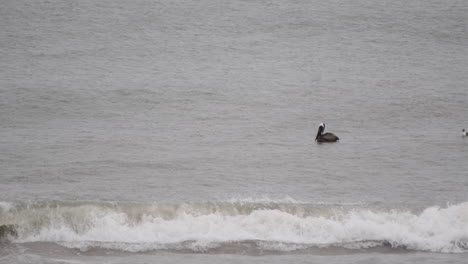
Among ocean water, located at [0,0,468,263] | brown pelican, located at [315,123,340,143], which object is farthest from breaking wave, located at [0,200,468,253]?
brown pelican, located at [315,123,340,143]

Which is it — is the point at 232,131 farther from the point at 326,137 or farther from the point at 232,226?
the point at 232,226

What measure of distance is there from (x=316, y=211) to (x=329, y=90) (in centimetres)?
1494

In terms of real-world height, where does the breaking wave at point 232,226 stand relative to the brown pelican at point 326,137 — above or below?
below

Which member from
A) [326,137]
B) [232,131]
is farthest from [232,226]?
[232,131]

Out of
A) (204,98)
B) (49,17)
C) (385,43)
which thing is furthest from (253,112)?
(49,17)

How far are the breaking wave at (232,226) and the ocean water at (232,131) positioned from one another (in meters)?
0.05

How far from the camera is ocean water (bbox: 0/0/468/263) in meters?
17.8

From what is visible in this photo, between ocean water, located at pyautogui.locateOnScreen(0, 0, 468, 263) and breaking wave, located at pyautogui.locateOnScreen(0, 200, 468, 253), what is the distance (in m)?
0.05

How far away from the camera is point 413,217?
62.2ft

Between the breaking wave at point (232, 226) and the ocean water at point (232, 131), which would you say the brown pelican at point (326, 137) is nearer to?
the ocean water at point (232, 131)

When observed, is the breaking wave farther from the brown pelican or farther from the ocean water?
the brown pelican

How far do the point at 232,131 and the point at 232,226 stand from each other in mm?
9944

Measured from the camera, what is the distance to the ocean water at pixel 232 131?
1775 cm

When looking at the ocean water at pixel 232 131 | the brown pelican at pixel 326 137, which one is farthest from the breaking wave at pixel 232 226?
the brown pelican at pixel 326 137
